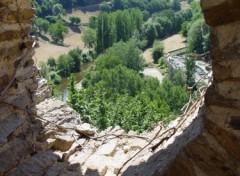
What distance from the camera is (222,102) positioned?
→ 111 inches

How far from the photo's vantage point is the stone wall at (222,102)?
270 centimetres

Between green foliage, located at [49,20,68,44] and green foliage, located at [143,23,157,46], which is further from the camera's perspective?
green foliage, located at [49,20,68,44]

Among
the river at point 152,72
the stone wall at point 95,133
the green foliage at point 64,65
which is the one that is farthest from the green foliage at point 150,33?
the stone wall at point 95,133

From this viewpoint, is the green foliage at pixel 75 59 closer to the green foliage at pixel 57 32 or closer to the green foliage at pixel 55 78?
the green foliage at pixel 55 78

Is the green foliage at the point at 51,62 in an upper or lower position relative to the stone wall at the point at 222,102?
lower

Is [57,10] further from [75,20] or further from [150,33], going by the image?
[150,33]

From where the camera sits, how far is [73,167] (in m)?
4.57

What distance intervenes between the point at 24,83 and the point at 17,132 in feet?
2.41

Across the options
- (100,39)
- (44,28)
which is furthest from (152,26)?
(44,28)

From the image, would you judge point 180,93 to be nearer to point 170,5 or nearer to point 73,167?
point 73,167

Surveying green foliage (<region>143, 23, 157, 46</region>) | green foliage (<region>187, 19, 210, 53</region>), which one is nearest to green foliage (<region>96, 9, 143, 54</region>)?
green foliage (<region>143, 23, 157, 46</region>)

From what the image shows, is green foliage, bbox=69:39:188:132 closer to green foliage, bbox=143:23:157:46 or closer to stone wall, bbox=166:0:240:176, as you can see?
stone wall, bbox=166:0:240:176

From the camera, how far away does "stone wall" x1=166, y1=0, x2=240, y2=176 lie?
2695 mm

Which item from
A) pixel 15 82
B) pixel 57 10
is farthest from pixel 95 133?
pixel 57 10
